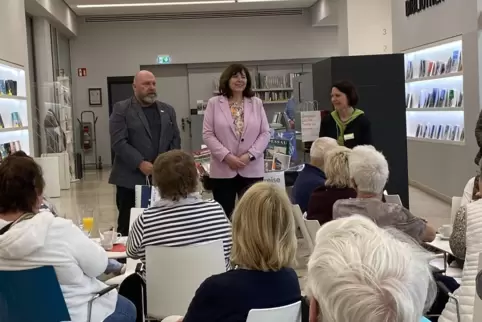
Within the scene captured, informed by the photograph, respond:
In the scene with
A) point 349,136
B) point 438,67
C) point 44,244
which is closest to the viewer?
point 44,244

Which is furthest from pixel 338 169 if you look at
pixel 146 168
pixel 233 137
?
pixel 146 168

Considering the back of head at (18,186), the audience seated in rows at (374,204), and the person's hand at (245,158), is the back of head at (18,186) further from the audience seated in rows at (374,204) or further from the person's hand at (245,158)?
the person's hand at (245,158)

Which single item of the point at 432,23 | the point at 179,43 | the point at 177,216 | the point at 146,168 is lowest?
the point at 177,216

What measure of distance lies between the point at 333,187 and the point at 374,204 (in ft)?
2.85

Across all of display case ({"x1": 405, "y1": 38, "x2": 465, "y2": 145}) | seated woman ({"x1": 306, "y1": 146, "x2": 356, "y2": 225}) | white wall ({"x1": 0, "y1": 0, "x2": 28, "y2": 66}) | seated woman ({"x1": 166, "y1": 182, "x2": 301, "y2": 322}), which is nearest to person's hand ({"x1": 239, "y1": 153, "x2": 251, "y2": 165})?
seated woman ({"x1": 306, "y1": 146, "x2": 356, "y2": 225})

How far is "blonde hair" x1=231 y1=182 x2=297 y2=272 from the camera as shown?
224 cm

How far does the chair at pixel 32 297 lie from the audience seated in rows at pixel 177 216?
0.58 meters

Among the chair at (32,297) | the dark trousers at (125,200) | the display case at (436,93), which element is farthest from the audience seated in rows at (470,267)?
the display case at (436,93)

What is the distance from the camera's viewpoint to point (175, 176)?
325 centimetres

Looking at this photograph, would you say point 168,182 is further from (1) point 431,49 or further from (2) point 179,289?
(1) point 431,49

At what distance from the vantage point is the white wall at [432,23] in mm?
8270

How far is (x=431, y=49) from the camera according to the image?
10.2 m

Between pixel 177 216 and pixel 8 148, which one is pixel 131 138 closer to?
pixel 177 216

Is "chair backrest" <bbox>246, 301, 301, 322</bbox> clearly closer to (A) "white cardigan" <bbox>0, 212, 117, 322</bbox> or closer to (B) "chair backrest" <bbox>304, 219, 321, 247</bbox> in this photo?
(A) "white cardigan" <bbox>0, 212, 117, 322</bbox>
